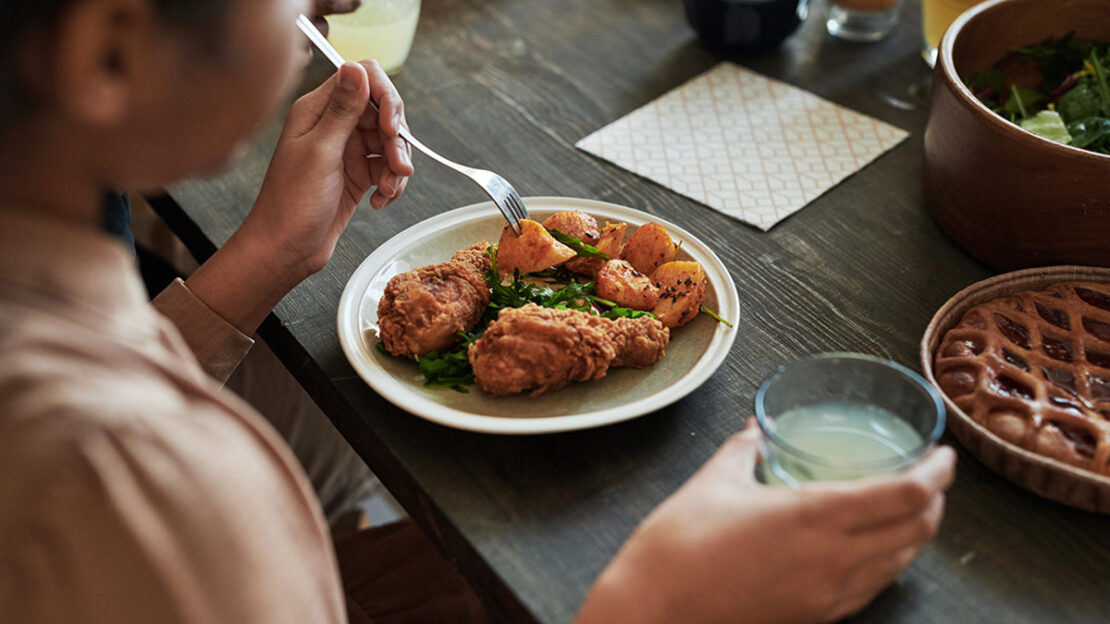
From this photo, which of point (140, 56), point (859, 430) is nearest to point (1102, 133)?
point (859, 430)

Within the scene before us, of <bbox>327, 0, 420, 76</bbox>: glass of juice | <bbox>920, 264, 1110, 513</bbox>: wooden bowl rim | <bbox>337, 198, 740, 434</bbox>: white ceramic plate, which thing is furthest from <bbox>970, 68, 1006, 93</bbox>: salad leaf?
<bbox>327, 0, 420, 76</bbox>: glass of juice

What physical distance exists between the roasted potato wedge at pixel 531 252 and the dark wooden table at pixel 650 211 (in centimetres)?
22

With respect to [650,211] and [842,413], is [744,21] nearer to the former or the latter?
[650,211]

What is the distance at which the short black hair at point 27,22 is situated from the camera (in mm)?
492

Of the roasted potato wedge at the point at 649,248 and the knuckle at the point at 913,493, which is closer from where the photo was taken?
the knuckle at the point at 913,493

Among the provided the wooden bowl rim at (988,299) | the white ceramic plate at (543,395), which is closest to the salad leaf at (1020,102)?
the wooden bowl rim at (988,299)

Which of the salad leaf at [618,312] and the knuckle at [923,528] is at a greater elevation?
the salad leaf at [618,312]

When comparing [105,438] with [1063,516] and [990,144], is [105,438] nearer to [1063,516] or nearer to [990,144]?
[1063,516]

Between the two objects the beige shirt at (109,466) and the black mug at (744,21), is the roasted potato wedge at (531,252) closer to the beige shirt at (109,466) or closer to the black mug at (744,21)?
the beige shirt at (109,466)

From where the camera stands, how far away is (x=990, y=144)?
1.11 m

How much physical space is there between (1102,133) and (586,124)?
746mm

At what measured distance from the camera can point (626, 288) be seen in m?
1.05

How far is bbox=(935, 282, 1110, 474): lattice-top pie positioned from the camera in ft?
2.93

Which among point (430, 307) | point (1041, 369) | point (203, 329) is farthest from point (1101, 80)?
point (203, 329)
